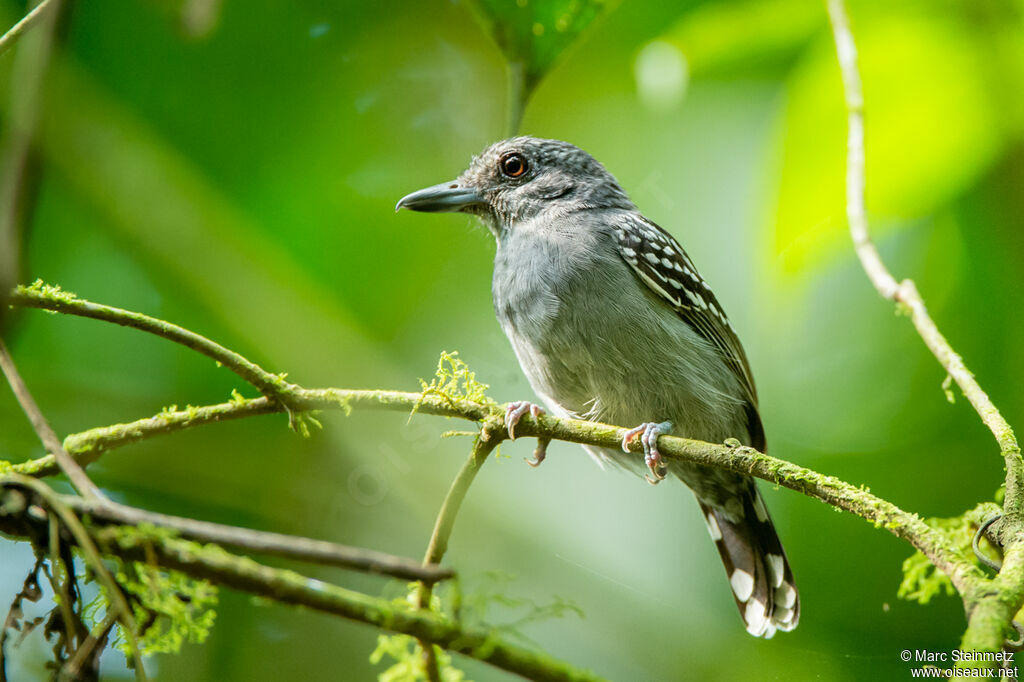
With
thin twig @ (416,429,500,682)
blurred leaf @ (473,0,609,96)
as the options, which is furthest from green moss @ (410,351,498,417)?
blurred leaf @ (473,0,609,96)

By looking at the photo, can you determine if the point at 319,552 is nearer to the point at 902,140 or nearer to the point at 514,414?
the point at 514,414

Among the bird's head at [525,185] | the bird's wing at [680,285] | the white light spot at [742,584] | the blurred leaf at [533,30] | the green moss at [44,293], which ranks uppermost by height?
the bird's head at [525,185]

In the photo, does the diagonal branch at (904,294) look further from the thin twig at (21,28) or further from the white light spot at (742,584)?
the thin twig at (21,28)

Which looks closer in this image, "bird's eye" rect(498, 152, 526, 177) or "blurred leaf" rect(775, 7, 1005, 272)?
"blurred leaf" rect(775, 7, 1005, 272)

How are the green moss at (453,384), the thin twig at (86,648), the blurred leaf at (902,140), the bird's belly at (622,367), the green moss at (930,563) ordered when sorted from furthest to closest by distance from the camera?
the bird's belly at (622,367) → the blurred leaf at (902,140) → the green moss at (930,563) → the green moss at (453,384) → the thin twig at (86,648)

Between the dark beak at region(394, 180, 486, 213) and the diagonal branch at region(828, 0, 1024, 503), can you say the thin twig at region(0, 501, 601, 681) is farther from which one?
the dark beak at region(394, 180, 486, 213)

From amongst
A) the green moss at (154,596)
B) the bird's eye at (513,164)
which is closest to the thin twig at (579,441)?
the green moss at (154,596)
